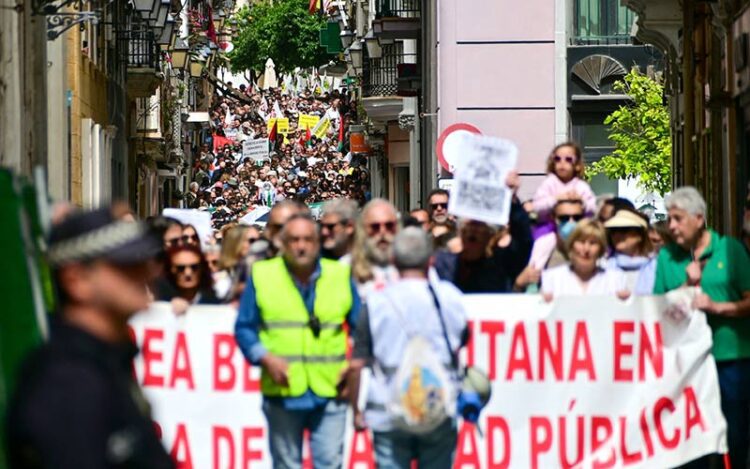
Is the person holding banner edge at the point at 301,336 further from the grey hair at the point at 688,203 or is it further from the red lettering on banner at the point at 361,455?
the grey hair at the point at 688,203

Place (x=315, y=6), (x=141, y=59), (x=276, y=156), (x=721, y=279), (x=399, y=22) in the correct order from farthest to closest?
(x=315, y=6), (x=276, y=156), (x=399, y=22), (x=141, y=59), (x=721, y=279)

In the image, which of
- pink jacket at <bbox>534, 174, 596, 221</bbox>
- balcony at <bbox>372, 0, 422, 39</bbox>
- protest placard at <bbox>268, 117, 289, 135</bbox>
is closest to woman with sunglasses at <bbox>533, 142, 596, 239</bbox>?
pink jacket at <bbox>534, 174, 596, 221</bbox>

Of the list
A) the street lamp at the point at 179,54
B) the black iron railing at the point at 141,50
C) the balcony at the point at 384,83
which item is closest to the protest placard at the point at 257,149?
the balcony at the point at 384,83

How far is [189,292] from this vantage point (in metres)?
12.2

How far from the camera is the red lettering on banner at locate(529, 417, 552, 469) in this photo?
11875 mm

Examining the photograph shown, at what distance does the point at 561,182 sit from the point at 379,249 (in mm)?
2930

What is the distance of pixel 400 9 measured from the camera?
4284 centimetres

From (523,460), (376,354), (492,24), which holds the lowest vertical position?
(523,460)

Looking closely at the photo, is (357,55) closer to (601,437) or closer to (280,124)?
(280,124)

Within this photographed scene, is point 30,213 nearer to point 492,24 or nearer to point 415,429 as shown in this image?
point 415,429

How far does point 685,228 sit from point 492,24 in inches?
825

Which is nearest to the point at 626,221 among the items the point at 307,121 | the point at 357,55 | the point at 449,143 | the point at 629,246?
the point at 629,246

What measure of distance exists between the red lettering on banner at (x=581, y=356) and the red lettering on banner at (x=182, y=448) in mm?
2252

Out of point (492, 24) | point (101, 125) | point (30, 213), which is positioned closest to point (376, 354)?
point (30, 213)
